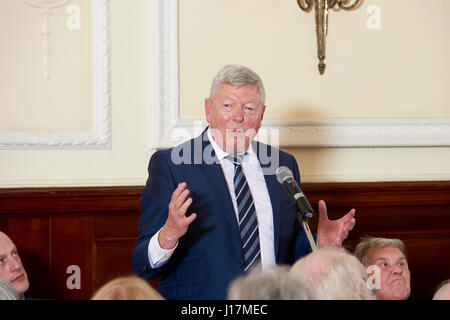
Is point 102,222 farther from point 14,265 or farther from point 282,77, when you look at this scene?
point 282,77

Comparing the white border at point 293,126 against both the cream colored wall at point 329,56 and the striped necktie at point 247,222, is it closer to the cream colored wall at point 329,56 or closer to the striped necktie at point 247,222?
the cream colored wall at point 329,56

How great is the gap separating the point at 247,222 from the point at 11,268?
1.05 m

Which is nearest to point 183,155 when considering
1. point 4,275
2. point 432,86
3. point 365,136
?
point 4,275

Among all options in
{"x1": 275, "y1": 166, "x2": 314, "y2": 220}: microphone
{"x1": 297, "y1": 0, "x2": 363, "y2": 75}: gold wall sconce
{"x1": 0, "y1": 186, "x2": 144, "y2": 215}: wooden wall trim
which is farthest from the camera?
{"x1": 297, "y1": 0, "x2": 363, "y2": 75}: gold wall sconce

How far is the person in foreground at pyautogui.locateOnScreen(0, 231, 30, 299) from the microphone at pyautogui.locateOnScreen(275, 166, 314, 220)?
1.26m

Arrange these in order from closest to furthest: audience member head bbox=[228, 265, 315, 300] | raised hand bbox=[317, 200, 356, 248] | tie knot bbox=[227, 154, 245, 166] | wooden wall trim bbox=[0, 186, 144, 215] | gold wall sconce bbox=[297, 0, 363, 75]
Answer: audience member head bbox=[228, 265, 315, 300]
raised hand bbox=[317, 200, 356, 248]
tie knot bbox=[227, 154, 245, 166]
wooden wall trim bbox=[0, 186, 144, 215]
gold wall sconce bbox=[297, 0, 363, 75]

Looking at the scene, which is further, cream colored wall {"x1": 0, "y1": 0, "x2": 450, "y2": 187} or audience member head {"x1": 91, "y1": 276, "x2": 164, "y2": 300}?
cream colored wall {"x1": 0, "y1": 0, "x2": 450, "y2": 187}

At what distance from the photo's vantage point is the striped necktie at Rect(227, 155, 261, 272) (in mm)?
2486

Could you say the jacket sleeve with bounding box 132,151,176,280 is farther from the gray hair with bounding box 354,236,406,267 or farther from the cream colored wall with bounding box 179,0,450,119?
the cream colored wall with bounding box 179,0,450,119

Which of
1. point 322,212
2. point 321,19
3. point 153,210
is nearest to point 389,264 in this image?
point 322,212

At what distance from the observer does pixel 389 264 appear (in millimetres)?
2789

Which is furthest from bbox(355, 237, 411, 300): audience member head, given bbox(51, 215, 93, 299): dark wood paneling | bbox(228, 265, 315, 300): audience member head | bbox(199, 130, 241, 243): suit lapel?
bbox(228, 265, 315, 300): audience member head
